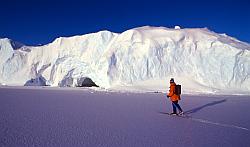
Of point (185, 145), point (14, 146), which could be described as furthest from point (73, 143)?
point (185, 145)

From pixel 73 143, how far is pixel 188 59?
98.4 ft

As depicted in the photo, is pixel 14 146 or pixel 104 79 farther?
pixel 104 79

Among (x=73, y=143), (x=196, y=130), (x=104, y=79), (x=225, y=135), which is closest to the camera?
(x=73, y=143)

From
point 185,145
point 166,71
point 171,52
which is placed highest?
point 171,52

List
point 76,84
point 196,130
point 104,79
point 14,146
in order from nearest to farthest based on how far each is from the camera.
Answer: point 14,146 → point 196,130 → point 104,79 → point 76,84

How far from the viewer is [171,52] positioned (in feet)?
111

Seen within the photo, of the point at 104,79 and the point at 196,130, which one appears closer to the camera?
the point at 196,130

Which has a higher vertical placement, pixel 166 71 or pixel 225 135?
pixel 166 71

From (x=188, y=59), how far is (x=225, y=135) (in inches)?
1105

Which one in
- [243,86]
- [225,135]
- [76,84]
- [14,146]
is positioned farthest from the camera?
[76,84]

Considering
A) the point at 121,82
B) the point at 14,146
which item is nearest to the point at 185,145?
the point at 14,146

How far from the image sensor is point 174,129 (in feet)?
21.5

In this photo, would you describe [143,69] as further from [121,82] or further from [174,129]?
[174,129]

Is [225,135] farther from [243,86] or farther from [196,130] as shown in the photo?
[243,86]
